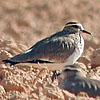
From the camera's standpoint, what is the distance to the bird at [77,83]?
27.9 ft

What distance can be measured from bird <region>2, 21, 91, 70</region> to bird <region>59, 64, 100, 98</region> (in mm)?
718

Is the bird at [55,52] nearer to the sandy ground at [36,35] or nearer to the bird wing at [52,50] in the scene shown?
the bird wing at [52,50]

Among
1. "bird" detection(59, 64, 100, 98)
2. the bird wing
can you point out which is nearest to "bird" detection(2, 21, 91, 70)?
the bird wing

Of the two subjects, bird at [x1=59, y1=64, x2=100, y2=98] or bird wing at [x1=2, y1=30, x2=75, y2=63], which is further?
bird wing at [x1=2, y1=30, x2=75, y2=63]

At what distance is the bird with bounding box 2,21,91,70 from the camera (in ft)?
32.5

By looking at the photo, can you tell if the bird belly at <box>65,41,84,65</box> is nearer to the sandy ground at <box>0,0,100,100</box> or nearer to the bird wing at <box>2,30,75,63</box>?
the bird wing at <box>2,30,75,63</box>

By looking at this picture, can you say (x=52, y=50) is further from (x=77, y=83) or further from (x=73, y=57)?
(x=77, y=83)

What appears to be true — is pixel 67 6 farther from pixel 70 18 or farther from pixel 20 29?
pixel 20 29

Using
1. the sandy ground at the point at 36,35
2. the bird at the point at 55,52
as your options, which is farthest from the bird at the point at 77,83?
the bird at the point at 55,52

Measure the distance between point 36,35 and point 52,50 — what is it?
7.35 meters

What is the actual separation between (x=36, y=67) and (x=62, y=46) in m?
0.68

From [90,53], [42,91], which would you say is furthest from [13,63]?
[90,53]

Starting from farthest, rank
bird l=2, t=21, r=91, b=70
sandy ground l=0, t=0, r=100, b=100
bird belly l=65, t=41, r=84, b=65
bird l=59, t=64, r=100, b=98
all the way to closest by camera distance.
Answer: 1. bird belly l=65, t=41, r=84, b=65
2. bird l=2, t=21, r=91, b=70
3. bird l=59, t=64, r=100, b=98
4. sandy ground l=0, t=0, r=100, b=100

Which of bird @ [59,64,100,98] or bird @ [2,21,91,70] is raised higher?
bird @ [2,21,91,70]
